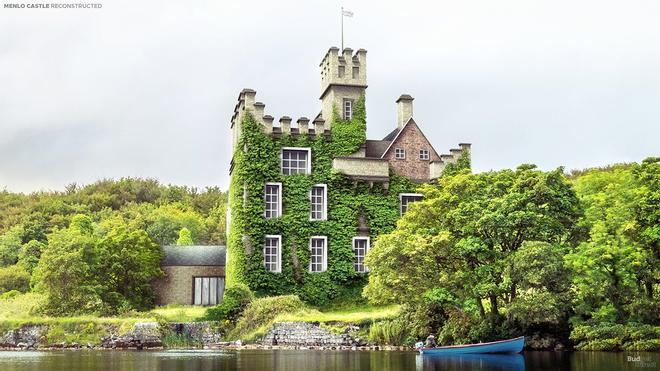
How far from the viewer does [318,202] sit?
46.6 metres

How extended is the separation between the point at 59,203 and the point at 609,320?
6223 centimetres

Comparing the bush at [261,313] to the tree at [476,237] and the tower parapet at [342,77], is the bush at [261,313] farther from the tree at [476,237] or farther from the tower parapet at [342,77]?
the tower parapet at [342,77]

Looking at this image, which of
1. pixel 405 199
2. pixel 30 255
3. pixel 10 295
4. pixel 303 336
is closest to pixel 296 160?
pixel 405 199

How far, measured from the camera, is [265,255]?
1779 inches

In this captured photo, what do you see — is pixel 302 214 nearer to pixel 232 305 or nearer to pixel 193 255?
pixel 232 305

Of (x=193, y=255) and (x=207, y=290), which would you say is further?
(x=193, y=255)

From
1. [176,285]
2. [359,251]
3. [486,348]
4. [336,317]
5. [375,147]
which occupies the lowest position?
[486,348]

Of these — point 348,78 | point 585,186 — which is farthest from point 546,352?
point 348,78

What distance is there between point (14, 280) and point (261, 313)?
80.6ft

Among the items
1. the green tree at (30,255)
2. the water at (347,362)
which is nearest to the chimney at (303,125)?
the water at (347,362)

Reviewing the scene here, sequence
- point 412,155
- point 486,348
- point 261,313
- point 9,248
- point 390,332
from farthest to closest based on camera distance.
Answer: point 9,248
point 412,155
point 261,313
point 390,332
point 486,348

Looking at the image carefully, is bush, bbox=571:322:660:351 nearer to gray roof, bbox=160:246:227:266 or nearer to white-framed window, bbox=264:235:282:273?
white-framed window, bbox=264:235:282:273

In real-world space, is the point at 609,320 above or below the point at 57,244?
below

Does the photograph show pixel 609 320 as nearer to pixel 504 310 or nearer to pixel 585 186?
pixel 504 310
